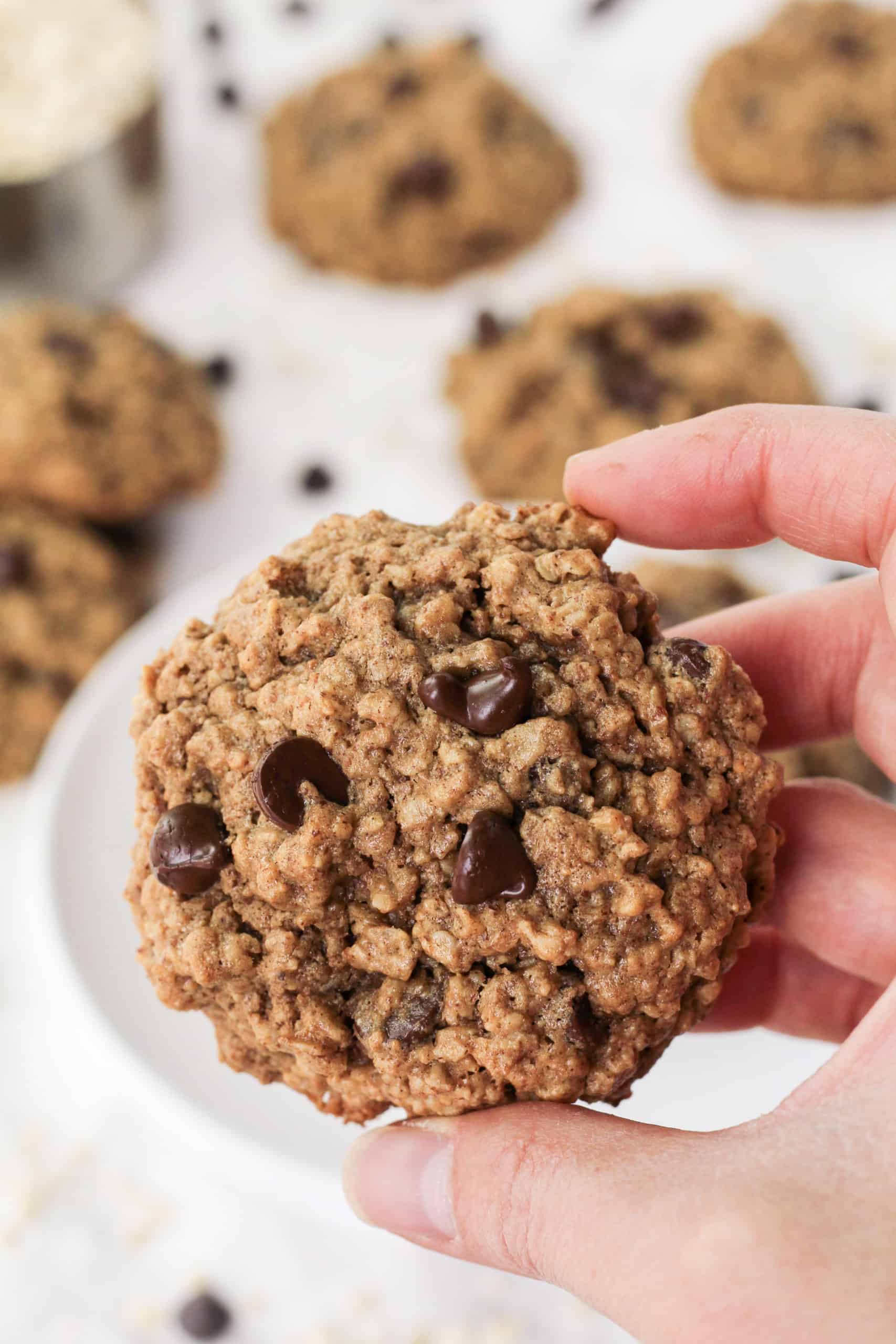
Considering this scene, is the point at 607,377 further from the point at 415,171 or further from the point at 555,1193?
the point at 555,1193

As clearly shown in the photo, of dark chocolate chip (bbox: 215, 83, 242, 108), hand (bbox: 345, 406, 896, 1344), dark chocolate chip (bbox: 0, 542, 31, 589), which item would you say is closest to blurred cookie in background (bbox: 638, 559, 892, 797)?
hand (bbox: 345, 406, 896, 1344)

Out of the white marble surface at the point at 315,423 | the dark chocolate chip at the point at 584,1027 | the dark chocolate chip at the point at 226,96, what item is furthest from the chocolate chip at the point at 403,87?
the dark chocolate chip at the point at 584,1027

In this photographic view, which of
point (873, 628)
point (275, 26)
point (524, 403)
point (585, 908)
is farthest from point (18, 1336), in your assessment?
point (275, 26)

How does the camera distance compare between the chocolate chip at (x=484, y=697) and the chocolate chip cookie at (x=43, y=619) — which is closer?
the chocolate chip at (x=484, y=697)

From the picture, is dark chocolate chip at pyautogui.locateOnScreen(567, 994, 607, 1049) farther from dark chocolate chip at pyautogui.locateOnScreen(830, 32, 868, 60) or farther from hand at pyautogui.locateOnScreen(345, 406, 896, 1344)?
dark chocolate chip at pyautogui.locateOnScreen(830, 32, 868, 60)

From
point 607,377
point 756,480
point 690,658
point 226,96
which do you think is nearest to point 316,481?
point 607,377

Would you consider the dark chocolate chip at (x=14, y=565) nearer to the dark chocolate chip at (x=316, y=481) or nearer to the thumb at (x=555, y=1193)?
the dark chocolate chip at (x=316, y=481)
